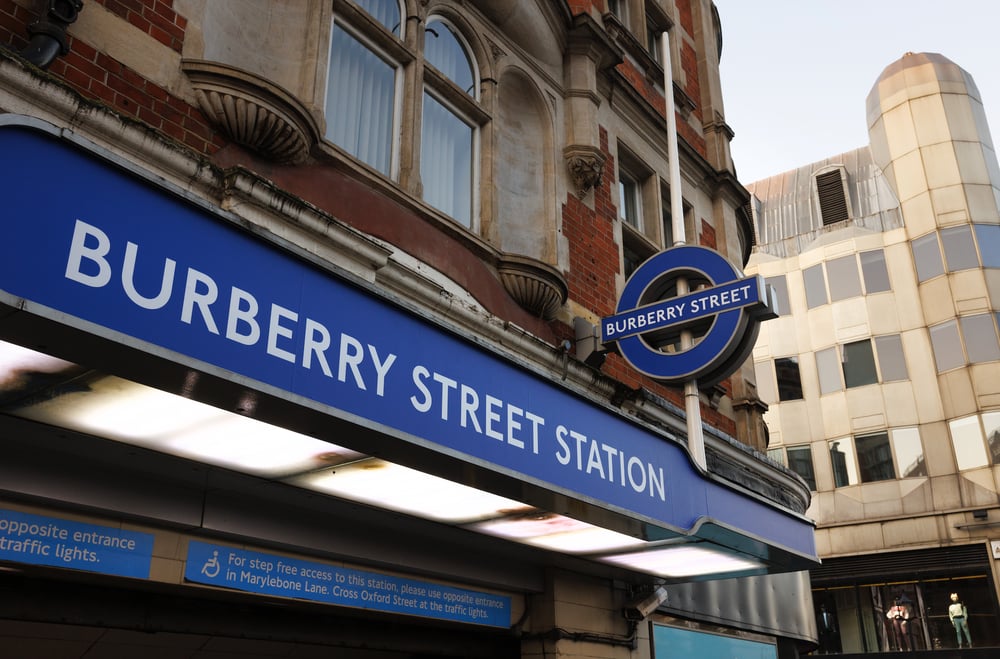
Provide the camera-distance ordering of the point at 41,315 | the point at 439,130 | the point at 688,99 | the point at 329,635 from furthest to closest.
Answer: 1. the point at 688,99
2. the point at 439,130
3. the point at 329,635
4. the point at 41,315

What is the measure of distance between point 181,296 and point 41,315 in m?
0.69

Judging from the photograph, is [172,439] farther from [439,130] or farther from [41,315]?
[439,130]

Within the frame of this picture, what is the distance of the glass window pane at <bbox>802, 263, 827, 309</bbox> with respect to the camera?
37594mm

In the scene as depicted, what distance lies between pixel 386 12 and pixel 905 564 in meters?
29.4

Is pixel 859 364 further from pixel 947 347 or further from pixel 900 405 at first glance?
pixel 947 347

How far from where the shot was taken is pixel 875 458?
3369 centimetres

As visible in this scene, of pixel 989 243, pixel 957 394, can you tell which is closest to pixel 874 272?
pixel 989 243

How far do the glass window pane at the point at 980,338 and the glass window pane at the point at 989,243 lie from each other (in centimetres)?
219

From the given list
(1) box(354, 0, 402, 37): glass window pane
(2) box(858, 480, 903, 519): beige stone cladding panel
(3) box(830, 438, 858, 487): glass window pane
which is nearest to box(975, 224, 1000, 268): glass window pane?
(3) box(830, 438, 858, 487): glass window pane

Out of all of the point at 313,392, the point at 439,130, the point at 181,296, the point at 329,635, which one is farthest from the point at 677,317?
the point at 181,296

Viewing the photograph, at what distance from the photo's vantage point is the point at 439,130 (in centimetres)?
1018

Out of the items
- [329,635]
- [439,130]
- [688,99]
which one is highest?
[688,99]

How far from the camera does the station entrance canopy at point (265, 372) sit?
3688mm

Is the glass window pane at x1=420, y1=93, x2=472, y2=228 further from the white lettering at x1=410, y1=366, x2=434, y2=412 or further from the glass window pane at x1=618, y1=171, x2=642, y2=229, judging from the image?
the white lettering at x1=410, y1=366, x2=434, y2=412
